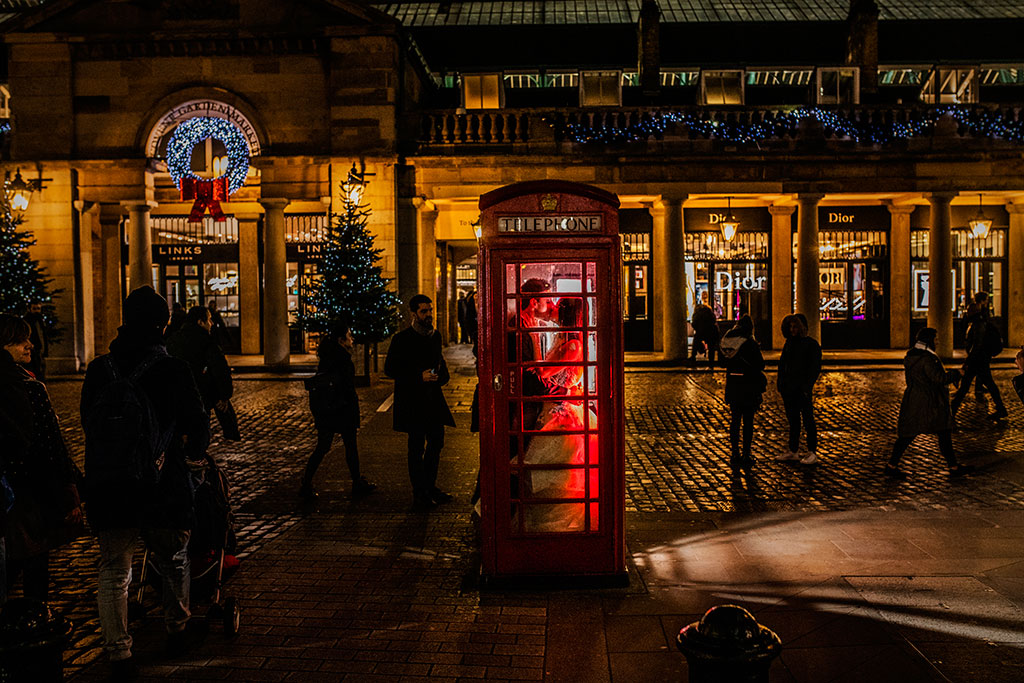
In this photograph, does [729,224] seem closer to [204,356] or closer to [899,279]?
[899,279]

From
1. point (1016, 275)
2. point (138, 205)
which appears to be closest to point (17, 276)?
point (138, 205)

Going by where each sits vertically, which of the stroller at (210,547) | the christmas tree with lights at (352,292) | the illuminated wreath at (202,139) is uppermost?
the illuminated wreath at (202,139)

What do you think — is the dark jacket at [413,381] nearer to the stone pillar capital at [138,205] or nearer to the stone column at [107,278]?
the stone pillar capital at [138,205]

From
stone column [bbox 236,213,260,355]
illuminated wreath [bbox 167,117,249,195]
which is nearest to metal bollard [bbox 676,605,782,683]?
illuminated wreath [bbox 167,117,249,195]

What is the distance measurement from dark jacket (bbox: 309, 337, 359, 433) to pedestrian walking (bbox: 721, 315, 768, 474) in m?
4.06

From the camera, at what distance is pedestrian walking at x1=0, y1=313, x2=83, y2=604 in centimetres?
501

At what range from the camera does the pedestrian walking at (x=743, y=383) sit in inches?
410

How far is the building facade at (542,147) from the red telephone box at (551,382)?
16562 mm

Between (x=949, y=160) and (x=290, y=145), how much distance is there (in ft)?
54.3

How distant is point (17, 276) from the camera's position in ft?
69.7

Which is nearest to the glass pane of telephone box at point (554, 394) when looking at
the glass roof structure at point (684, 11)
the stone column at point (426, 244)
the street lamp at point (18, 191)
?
the stone column at point (426, 244)

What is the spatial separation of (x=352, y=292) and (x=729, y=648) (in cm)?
1761

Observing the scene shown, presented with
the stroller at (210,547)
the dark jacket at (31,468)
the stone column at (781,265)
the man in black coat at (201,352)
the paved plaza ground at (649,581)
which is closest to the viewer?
the dark jacket at (31,468)

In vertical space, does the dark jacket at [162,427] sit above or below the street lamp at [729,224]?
below
